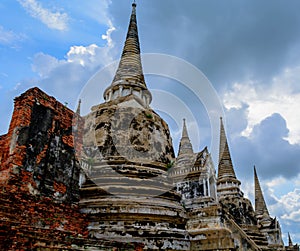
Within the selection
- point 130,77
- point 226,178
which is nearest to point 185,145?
point 226,178

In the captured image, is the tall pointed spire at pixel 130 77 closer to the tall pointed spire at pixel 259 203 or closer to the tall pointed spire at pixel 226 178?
the tall pointed spire at pixel 226 178

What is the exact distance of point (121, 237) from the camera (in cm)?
1023

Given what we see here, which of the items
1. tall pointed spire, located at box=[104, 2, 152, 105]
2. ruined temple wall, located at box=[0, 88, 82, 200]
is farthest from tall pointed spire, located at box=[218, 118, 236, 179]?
ruined temple wall, located at box=[0, 88, 82, 200]

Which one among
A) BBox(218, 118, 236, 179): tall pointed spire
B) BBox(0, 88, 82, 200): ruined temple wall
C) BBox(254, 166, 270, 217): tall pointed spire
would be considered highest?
BBox(218, 118, 236, 179): tall pointed spire

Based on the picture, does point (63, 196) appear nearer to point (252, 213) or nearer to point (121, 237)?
point (121, 237)

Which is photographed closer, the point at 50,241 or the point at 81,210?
the point at 50,241

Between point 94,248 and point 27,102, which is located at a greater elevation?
point 27,102

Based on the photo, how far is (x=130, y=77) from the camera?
19.2 meters

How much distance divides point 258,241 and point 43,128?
57.0ft

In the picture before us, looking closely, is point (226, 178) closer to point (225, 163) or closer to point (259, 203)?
point (225, 163)

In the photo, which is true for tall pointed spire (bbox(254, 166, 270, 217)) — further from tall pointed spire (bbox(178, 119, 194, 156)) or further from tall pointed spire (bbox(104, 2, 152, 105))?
tall pointed spire (bbox(104, 2, 152, 105))

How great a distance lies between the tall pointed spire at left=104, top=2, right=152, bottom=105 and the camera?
18.6m

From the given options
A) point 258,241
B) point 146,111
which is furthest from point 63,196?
point 258,241

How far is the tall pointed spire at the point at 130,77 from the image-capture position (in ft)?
61.1
